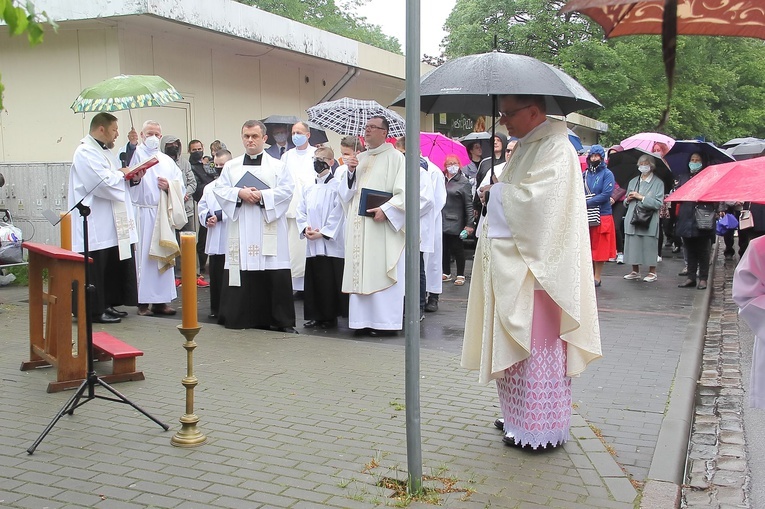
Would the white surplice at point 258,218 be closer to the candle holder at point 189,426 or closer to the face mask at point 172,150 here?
the face mask at point 172,150

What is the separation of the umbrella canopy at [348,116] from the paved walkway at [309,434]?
2779 millimetres

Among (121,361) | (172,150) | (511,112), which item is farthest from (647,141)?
(121,361)

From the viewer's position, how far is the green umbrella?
7398 millimetres

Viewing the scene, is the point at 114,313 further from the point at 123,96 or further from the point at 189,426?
the point at 189,426

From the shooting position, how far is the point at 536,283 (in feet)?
15.3

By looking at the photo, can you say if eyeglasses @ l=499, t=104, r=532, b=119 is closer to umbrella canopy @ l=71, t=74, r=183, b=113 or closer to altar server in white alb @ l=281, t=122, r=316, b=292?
umbrella canopy @ l=71, t=74, r=183, b=113

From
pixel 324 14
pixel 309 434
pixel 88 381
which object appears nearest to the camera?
pixel 309 434

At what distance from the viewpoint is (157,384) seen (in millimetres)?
6121

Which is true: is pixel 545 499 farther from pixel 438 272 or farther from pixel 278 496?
pixel 438 272

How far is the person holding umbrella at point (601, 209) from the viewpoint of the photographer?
11.9 metres

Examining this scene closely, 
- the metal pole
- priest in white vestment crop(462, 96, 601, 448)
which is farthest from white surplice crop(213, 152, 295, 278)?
the metal pole

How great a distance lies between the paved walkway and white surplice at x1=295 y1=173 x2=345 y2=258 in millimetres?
1388

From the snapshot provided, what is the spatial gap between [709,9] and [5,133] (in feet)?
39.0

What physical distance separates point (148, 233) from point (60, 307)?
3460 millimetres
